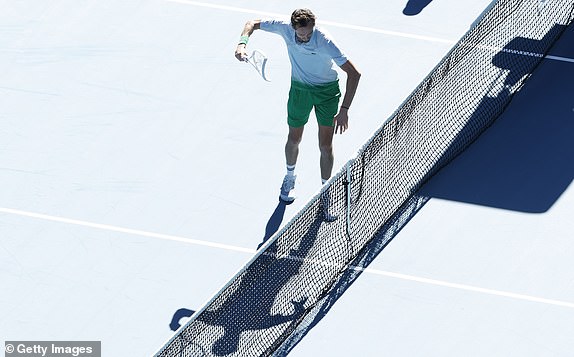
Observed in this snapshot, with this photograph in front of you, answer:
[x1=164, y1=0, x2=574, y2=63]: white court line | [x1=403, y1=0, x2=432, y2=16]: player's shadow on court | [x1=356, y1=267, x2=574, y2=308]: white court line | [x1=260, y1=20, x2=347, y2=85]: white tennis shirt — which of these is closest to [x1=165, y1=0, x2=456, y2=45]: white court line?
[x1=164, y1=0, x2=574, y2=63]: white court line

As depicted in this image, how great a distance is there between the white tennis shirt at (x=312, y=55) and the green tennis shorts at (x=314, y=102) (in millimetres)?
60

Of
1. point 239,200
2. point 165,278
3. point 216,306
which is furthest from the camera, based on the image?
point 239,200

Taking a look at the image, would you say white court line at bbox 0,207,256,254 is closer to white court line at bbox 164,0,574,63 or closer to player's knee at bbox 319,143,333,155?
player's knee at bbox 319,143,333,155

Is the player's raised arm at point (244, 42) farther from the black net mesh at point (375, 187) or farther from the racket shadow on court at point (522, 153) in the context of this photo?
the racket shadow on court at point (522, 153)

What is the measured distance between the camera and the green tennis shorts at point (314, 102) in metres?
11.0

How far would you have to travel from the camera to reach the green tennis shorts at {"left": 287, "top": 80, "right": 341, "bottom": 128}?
11031mm

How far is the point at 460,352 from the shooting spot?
1023 cm

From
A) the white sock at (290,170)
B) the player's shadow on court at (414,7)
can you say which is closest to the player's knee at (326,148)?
the white sock at (290,170)

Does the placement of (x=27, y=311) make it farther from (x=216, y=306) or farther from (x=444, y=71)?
(x=444, y=71)

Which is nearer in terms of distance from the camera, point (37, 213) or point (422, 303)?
point (422, 303)

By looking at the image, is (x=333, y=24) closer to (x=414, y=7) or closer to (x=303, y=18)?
(x=414, y=7)

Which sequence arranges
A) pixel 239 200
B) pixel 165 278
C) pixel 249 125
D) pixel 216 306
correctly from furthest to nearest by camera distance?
1. pixel 249 125
2. pixel 239 200
3. pixel 165 278
4. pixel 216 306

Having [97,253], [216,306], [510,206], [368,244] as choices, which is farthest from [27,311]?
[510,206]

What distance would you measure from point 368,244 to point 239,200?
1351 millimetres
